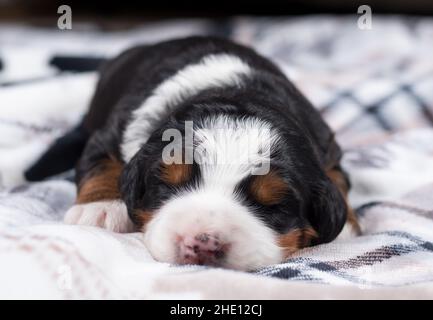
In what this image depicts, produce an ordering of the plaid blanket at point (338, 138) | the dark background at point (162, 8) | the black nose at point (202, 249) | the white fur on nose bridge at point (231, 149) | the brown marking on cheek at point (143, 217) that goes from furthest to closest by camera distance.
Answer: the dark background at point (162, 8)
the brown marking on cheek at point (143, 217)
the white fur on nose bridge at point (231, 149)
the black nose at point (202, 249)
the plaid blanket at point (338, 138)

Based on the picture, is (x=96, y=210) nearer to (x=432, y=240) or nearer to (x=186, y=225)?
(x=186, y=225)

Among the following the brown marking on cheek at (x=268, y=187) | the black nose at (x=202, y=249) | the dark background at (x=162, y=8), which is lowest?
the black nose at (x=202, y=249)

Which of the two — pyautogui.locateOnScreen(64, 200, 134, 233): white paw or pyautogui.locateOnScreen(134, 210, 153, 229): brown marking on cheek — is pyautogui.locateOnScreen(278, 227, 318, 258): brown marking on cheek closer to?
pyautogui.locateOnScreen(134, 210, 153, 229): brown marking on cheek

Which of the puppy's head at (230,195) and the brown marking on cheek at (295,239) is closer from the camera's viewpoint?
the puppy's head at (230,195)

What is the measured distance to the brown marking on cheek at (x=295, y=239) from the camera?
229 centimetres

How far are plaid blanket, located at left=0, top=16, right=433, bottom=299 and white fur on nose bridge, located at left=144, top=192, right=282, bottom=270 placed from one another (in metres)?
0.06

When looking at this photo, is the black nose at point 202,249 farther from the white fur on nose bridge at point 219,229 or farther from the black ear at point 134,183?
the black ear at point 134,183

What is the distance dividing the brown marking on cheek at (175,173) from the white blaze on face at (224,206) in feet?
0.17

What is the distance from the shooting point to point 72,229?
208 centimetres

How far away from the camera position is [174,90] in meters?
2.92

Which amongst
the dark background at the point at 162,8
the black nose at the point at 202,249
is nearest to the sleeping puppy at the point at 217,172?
the black nose at the point at 202,249

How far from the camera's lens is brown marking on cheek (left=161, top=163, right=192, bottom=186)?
226 cm

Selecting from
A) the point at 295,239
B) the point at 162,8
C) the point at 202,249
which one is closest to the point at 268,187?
the point at 295,239

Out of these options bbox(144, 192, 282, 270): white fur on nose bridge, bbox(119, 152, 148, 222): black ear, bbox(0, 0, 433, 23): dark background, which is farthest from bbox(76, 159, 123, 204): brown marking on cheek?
bbox(0, 0, 433, 23): dark background
